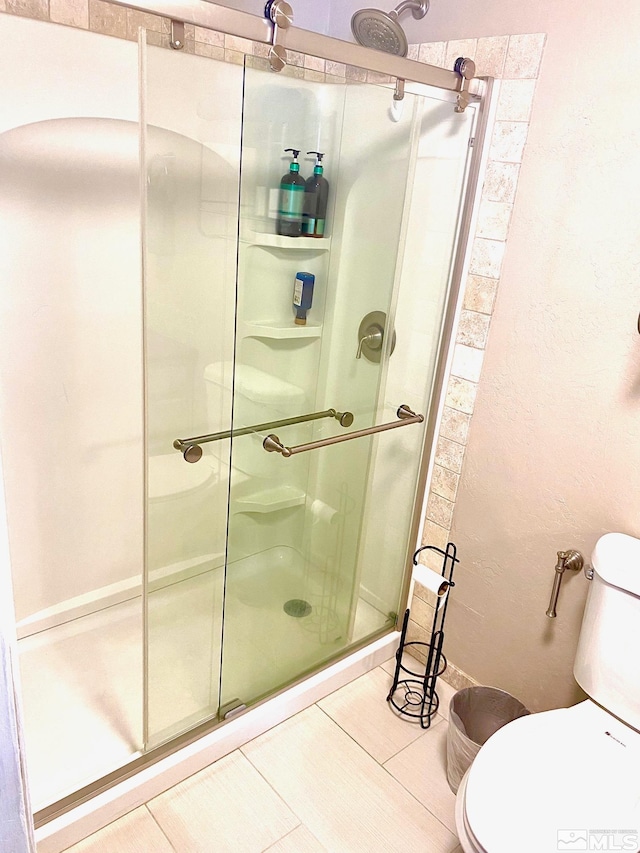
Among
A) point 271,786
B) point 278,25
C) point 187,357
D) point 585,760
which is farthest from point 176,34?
point 271,786

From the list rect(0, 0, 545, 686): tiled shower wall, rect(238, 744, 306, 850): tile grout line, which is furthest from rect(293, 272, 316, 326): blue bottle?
rect(238, 744, 306, 850): tile grout line

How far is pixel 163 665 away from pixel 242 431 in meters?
0.62

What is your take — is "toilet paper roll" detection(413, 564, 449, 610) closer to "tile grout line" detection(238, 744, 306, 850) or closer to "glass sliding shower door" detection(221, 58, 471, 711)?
"glass sliding shower door" detection(221, 58, 471, 711)

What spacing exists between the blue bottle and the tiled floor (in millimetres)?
1194

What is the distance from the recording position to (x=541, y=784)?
130 cm

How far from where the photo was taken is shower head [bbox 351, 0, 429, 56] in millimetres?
1679

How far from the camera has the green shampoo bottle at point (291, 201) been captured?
1.45 meters

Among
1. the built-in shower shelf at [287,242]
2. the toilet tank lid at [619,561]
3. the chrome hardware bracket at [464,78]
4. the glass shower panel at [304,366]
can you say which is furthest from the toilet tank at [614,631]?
the chrome hardware bracket at [464,78]

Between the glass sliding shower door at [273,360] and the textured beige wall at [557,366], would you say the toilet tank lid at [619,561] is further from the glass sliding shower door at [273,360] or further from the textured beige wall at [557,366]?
the glass sliding shower door at [273,360]

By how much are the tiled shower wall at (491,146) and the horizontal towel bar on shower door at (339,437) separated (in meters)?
0.13

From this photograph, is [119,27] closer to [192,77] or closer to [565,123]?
[192,77]

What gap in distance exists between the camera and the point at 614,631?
4.88ft

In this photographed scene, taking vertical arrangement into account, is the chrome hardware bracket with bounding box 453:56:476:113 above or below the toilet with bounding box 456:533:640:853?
above

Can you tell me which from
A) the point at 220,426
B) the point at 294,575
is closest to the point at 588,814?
the point at 294,575
